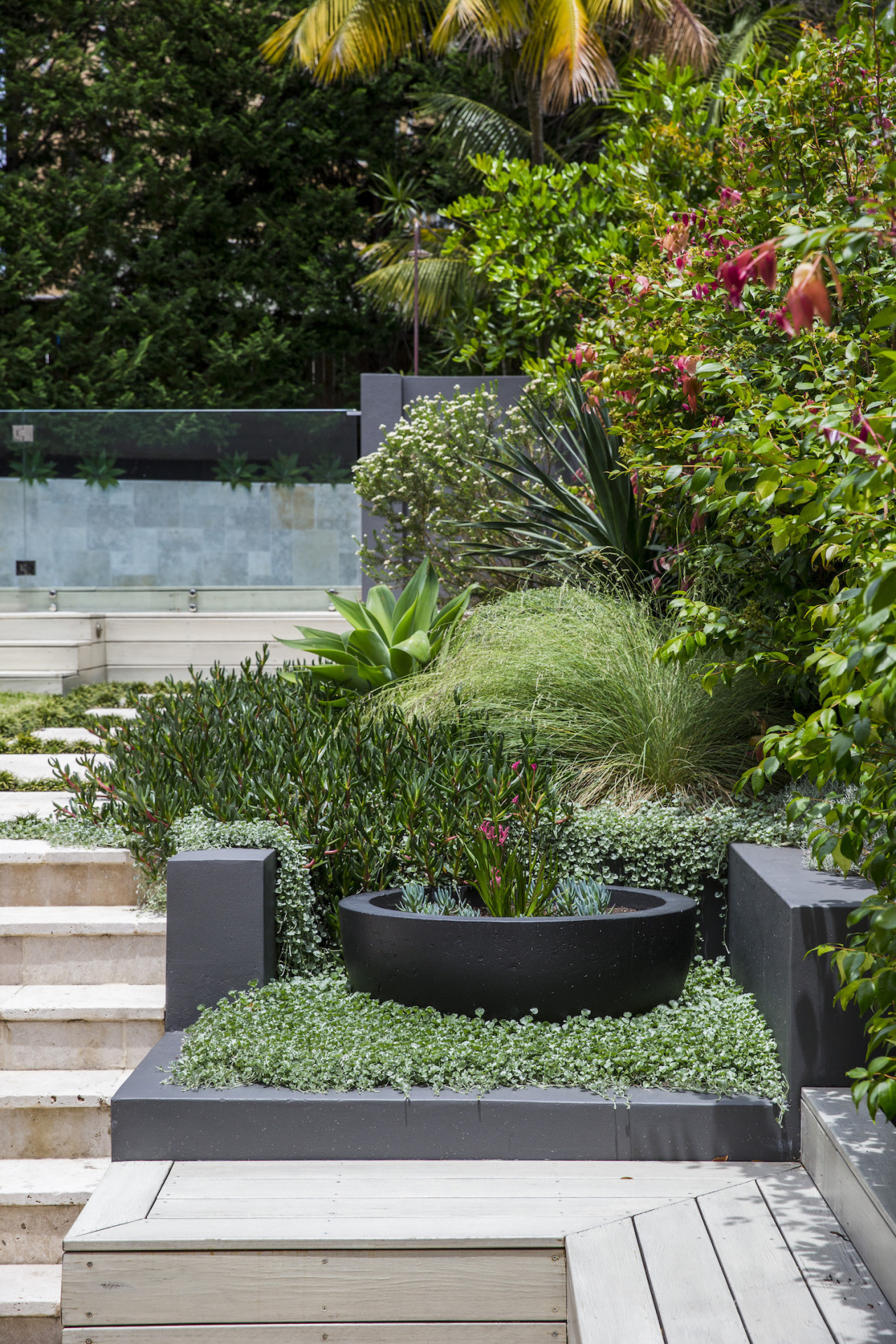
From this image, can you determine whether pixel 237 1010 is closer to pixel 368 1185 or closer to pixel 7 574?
pixel 368 1185

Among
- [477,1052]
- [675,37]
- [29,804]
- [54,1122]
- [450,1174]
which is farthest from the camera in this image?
[675,37]

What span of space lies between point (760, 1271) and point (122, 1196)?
1447mm

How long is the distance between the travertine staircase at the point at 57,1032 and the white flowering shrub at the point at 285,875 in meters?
0.42

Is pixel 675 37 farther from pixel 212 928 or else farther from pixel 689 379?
pixel 212 928

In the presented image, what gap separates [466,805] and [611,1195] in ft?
4.33

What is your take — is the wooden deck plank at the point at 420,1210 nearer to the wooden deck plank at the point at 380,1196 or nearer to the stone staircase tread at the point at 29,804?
the wooden deck plank at the point at 380,1196

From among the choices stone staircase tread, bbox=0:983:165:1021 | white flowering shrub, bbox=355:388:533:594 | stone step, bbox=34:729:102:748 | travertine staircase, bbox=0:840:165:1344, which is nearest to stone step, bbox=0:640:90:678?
stone step, bbox=34:729:102:748

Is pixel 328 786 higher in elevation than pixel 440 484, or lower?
lower

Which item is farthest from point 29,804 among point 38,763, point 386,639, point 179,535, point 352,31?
point 352,31

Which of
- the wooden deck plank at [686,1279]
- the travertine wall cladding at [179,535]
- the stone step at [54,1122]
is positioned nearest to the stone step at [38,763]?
the stone step at [54,1122]

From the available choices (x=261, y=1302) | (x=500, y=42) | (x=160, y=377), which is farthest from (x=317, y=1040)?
(x=160, y=377)

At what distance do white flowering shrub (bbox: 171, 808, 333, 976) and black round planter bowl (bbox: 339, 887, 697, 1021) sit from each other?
0.36 metres

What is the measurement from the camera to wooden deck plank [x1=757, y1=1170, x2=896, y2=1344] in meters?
2.16

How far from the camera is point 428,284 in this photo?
12805mm
